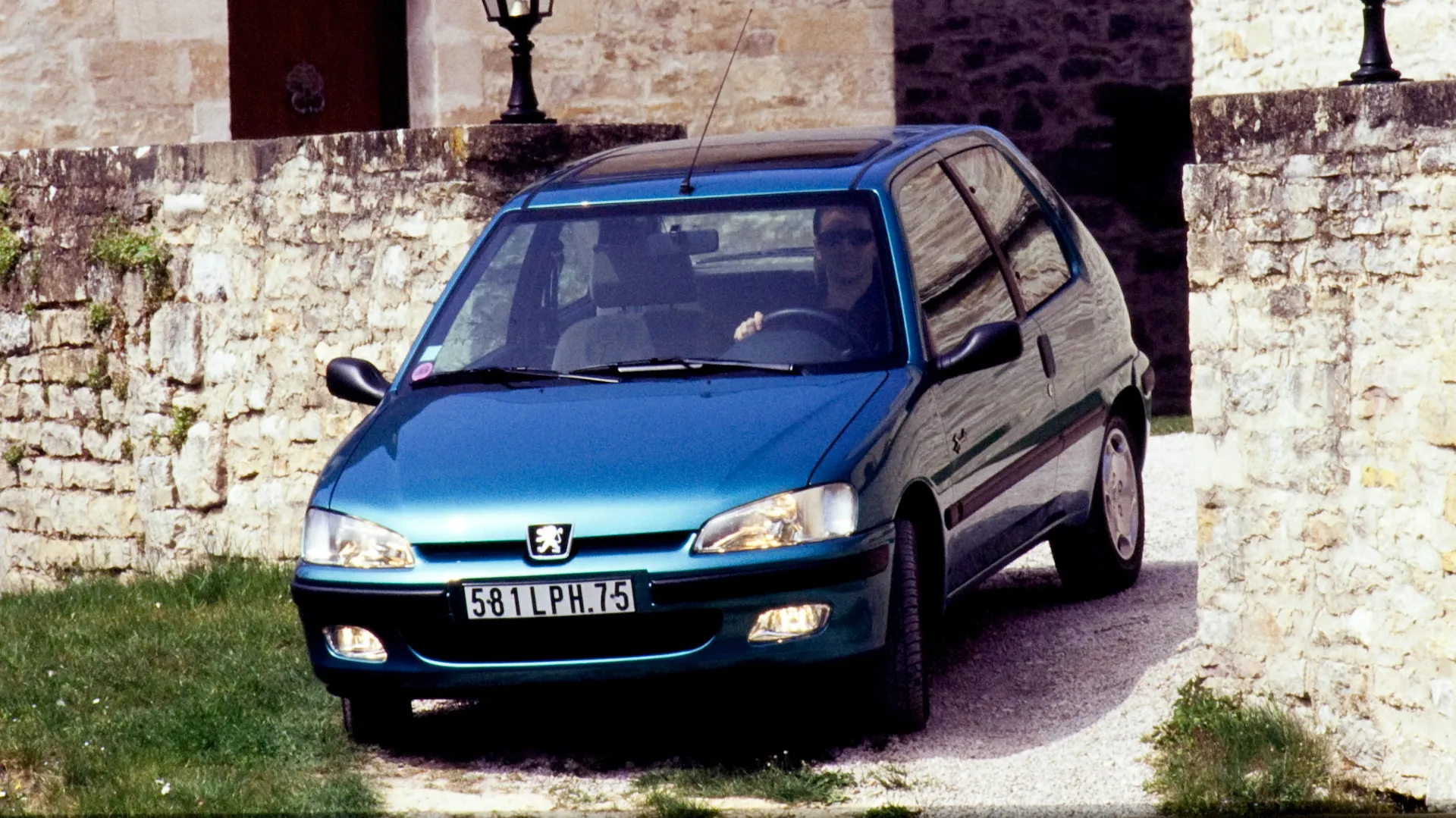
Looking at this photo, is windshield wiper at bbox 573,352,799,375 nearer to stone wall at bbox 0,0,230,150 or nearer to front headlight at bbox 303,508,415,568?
front headlight at bbox 303,508,415,568

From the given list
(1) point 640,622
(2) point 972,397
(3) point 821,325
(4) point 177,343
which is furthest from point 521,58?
(1) point 640,622

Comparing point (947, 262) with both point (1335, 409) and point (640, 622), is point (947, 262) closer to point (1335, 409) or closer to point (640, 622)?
point (1335, 409)

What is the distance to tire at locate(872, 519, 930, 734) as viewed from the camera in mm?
5773

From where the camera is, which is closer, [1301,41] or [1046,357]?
[1046,357]

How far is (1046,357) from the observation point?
698 centimetres

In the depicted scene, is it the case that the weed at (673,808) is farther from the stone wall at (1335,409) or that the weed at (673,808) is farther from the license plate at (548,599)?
the stone wall at (1335,409)

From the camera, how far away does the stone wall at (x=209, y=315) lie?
8.82m

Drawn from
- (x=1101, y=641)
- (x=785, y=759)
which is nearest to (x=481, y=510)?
(x=785, y=759)

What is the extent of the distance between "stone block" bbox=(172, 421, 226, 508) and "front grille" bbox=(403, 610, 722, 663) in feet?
14.2

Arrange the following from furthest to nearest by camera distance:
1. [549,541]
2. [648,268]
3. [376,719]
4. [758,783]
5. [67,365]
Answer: [67,365] → [648,268] → [376,719] → [758,783] → [549,541]

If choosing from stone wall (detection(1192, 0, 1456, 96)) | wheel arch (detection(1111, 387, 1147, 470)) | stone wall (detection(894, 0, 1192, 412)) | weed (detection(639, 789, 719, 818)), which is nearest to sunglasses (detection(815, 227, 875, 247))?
wheel arch (detection(1111, 387, 1147, 470))

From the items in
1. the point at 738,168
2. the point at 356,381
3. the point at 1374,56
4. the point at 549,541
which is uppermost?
the point at 1374,56

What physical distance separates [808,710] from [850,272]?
4.23ft

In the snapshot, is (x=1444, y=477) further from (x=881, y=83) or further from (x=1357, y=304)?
(x=881, y=83)
